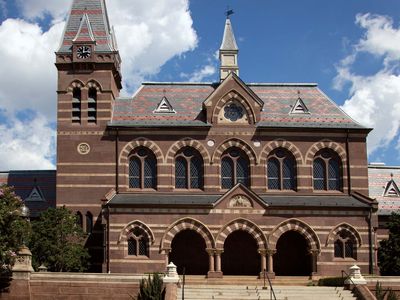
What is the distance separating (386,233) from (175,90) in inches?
782

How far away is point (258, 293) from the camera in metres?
41.6

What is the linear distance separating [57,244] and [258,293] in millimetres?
14359

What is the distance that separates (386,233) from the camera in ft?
185

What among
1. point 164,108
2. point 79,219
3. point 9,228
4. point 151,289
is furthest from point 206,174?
point 9,228

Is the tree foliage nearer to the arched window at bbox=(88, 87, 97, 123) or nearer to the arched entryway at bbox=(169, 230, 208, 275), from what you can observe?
the arched entryway at bbox=(169, 230, 208, 275)

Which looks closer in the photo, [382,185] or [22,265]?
[22,265]

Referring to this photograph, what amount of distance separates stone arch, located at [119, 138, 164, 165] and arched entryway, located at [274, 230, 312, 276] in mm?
10774

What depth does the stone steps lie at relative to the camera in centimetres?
4062

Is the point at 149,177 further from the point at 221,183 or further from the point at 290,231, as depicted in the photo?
the point at 290,231

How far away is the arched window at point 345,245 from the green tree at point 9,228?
21527mm

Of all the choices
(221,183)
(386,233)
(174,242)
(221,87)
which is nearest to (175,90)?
(221,87)

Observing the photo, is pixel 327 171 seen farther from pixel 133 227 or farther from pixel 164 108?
pixel 133 227

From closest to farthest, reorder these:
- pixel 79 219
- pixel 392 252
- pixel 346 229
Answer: pixel 392 252
pixel 346 229
pixel 79 219

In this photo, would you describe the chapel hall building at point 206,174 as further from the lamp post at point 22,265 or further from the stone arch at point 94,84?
the lamp post at point 22,265
